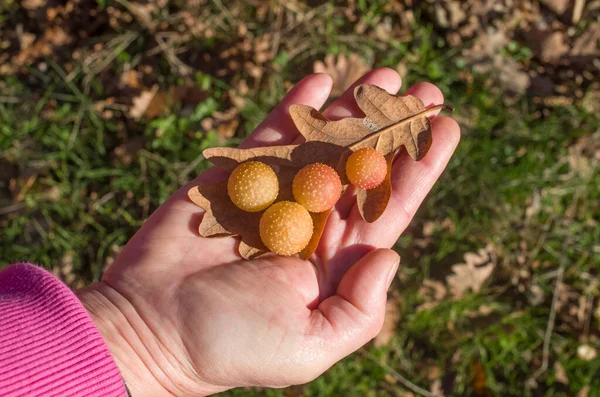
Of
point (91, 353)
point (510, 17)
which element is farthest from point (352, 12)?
point (91, 353)

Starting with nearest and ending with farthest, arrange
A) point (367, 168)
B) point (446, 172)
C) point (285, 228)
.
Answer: point (285, 228)
point (367, 168)
point (446, 172)

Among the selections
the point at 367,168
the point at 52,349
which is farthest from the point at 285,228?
the point at 52,349

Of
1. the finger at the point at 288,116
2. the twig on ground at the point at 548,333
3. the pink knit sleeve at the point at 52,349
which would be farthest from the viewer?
the twig on ground at the point at 548,333

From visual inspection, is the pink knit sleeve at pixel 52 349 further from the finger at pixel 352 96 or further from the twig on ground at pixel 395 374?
the twig on ground at pixel 395 374

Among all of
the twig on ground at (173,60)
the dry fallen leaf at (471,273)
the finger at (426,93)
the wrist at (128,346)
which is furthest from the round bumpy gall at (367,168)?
the twig on ground at (173,60)

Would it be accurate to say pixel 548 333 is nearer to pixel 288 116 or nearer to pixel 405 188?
pixel 405 188
